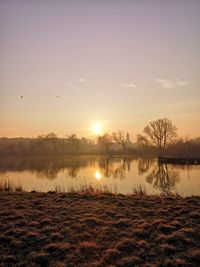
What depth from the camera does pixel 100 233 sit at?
22.9ft

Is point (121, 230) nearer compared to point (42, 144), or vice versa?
point (121, 230)

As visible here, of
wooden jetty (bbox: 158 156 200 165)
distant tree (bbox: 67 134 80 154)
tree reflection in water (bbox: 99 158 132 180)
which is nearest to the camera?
tree reflection in water (bbox: 99 158 132 180)

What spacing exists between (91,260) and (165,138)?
70.2 meters

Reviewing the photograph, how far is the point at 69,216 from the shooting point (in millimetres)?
8680

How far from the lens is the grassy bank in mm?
5531

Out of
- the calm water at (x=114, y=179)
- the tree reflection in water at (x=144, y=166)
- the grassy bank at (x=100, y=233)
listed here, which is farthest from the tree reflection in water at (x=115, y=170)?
the grassy bank at (x=100, y=233)

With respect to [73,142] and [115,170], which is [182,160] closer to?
[115,170]

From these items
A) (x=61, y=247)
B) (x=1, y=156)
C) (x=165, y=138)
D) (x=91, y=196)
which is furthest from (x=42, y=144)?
(x=61, y=247)

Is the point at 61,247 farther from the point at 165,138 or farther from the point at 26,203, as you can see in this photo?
the point at 165,138

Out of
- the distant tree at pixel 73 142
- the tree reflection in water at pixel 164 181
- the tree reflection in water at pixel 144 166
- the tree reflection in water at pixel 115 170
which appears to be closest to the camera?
the tree reflection in water at pixel 164 181

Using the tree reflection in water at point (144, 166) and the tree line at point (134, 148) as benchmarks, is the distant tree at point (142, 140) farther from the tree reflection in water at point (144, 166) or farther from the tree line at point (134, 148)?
the tree reflection in water at point (144, 166)

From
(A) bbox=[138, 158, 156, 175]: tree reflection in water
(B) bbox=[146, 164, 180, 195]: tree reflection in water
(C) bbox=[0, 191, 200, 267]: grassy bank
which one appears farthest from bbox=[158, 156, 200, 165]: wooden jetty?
(C) bbox=[0, 191, 200, 267]: grassy bank

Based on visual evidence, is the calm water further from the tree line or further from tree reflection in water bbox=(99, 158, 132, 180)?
the tree line

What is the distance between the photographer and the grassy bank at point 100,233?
18.1 feet
